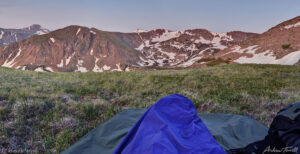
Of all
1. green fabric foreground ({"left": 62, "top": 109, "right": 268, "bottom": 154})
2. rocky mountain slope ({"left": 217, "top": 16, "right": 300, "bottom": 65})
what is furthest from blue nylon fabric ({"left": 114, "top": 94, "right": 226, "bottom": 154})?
rocky mountain slope ({"left": 217, "top": 16, "right": 300, "bottom": 65})

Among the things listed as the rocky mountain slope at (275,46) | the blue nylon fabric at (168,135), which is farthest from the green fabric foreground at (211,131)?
the rocky mountain slope at (275,46)

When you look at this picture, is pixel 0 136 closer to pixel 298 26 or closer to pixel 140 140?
pixel 140 140

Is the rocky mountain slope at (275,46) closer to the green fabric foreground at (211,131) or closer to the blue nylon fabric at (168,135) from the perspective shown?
the green fabric foreground at (211,131)

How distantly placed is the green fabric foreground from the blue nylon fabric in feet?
2.89

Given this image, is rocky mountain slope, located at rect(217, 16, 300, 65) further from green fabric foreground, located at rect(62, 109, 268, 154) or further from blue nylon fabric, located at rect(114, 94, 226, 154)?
blue nylon fabric, located at rect(114, 94, 226, 154)

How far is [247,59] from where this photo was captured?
58312 millimetres

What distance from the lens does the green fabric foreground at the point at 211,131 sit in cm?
329

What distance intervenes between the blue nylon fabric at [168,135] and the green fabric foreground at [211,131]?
0.88 metres

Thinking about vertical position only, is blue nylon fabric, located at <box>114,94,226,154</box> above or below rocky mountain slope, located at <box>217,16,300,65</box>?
below

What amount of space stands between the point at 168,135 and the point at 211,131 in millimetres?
1793

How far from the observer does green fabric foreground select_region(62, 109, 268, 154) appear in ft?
10.8

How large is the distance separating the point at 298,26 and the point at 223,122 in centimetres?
8065

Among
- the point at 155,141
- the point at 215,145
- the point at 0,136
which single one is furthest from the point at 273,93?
the point at 0,136

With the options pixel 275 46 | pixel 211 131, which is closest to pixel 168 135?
pixel 211 131
